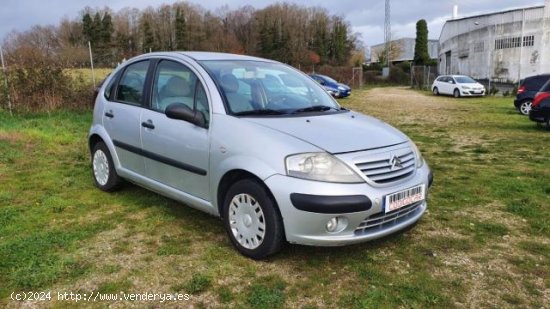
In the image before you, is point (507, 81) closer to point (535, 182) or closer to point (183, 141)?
point (535, 182)

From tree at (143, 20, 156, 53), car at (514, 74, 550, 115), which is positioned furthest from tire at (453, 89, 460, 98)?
tree at (143, 20, 156, 53)

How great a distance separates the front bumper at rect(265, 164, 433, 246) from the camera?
Answer: 3.21 m

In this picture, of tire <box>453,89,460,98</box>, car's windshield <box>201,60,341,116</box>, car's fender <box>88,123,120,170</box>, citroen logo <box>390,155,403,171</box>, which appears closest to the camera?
citroen logo <box>390,155,403,171</box>

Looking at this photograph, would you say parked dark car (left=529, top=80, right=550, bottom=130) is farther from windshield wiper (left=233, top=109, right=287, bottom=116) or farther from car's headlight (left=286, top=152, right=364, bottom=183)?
car's headlight (left=286, top=152, right=364, bottom=183)

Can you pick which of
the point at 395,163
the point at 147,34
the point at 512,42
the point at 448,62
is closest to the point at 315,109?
the point at 395,163

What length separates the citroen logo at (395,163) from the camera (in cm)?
350

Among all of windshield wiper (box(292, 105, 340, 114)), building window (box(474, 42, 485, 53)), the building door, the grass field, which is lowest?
the grass field

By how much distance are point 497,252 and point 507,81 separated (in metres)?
38.5

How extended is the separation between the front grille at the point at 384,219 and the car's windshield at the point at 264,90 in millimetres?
1213

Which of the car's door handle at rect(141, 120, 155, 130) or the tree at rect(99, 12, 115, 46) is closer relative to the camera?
the car's door handle at rect(141, 120, 155, 130)

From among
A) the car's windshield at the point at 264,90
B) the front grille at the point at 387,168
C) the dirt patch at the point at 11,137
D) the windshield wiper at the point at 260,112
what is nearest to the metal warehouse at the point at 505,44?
the dirt patch at the point at 11,137

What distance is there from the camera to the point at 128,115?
15.6 ft

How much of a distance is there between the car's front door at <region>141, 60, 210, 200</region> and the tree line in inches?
2026

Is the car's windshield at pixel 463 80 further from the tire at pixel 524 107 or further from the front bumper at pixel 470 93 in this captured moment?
the tire at pixel 524 107
